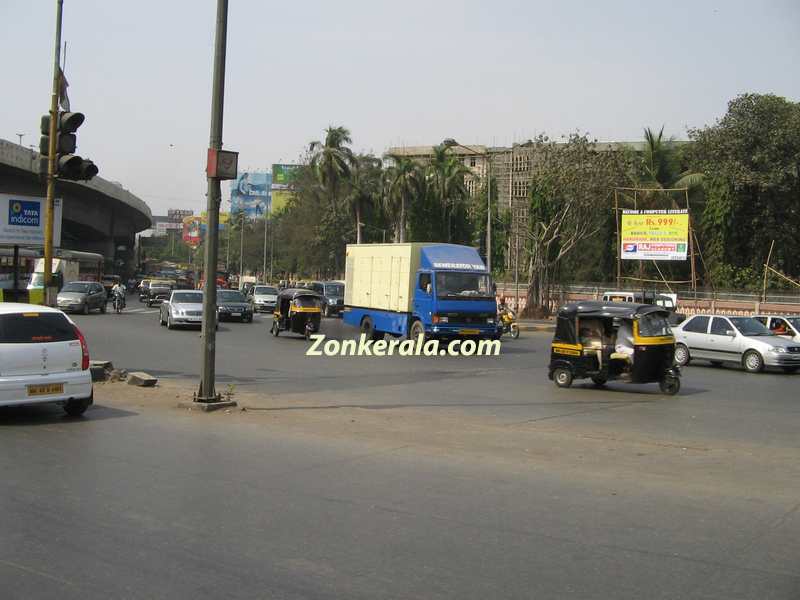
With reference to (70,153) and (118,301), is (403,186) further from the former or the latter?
(70,153)

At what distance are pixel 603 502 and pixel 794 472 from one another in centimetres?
297

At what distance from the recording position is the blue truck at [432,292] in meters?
26.4

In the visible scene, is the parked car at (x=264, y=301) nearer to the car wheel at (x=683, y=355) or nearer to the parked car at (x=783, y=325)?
the car wheel at (x=683, y=355)

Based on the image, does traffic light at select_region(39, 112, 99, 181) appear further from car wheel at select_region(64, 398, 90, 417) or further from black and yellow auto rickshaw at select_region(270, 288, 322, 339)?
black and yellow auto rickshaw at select_region(270, 288, 322, 339)

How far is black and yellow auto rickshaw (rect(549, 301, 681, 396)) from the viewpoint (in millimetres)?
16953

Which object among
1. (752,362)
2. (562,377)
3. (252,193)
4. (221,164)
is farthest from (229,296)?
(252,193)

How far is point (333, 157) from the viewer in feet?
234

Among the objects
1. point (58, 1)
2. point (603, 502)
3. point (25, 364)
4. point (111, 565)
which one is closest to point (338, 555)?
point (111, 565)

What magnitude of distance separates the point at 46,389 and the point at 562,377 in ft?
34.0

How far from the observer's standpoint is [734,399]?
16859 mm

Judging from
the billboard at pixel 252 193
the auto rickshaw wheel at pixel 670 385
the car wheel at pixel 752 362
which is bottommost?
the auto rickshaw wheel at pixel 670 385

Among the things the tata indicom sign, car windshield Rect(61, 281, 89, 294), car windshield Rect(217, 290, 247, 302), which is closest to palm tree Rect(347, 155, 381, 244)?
car windshield Rect(61, 281, 89, 294)

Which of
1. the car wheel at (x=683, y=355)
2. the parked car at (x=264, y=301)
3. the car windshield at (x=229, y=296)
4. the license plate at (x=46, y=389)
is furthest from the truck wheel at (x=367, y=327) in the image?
the parked car at (x=264, y=301)

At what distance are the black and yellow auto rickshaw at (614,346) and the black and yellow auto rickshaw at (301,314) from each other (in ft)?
45.1
